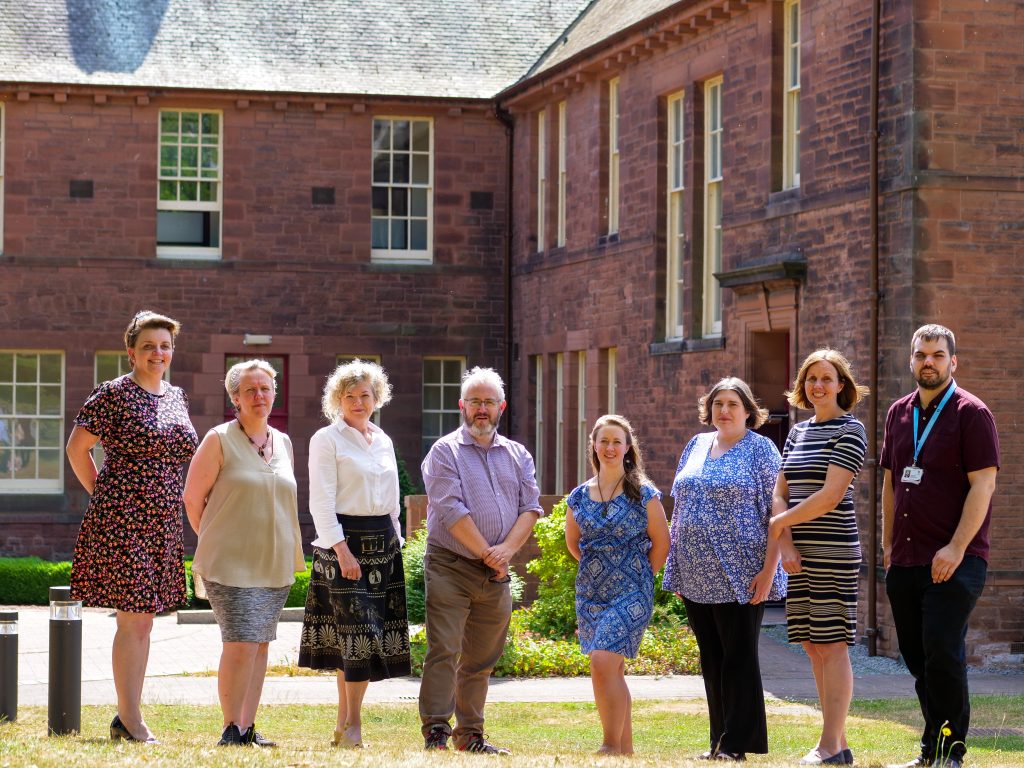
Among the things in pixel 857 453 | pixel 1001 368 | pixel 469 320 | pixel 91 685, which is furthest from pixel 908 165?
pixel 469 320

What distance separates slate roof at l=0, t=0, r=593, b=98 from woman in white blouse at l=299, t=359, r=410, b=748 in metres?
15.7

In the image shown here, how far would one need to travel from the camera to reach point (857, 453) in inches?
322

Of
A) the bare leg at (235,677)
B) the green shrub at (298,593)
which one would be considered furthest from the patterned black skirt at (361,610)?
the green shrub at (298,593)

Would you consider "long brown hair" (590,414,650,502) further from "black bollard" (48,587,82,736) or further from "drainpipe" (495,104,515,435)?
"drainpipe" (495,104,515,435)

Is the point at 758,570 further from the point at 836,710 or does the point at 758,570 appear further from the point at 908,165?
the point at 908,165

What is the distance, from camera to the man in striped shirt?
27.8 ft

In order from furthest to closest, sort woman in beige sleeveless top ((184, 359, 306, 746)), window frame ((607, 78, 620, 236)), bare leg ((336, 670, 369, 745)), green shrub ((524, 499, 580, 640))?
window frame ((607, 78, 620, 236))
green shrub ((524, 499, 580, 640))
bare leg ((336, 670, 369, 745))
woman in beige sleeveless top ((184, 359, 306, 746))

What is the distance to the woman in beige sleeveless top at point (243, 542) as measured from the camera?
8297 millimetres

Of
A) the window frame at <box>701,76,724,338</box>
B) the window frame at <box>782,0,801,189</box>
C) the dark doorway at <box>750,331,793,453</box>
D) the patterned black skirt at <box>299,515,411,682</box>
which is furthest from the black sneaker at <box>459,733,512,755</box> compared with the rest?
the window frame at <box>701,76,724,338</box>

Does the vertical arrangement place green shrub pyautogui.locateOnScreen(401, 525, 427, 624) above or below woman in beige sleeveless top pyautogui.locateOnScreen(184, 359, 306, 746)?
below

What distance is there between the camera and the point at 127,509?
330 inches

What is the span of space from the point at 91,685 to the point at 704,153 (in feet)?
31.1

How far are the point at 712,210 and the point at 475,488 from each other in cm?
1039

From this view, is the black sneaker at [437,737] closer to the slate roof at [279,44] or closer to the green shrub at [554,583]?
the green shrub at [554,583]
